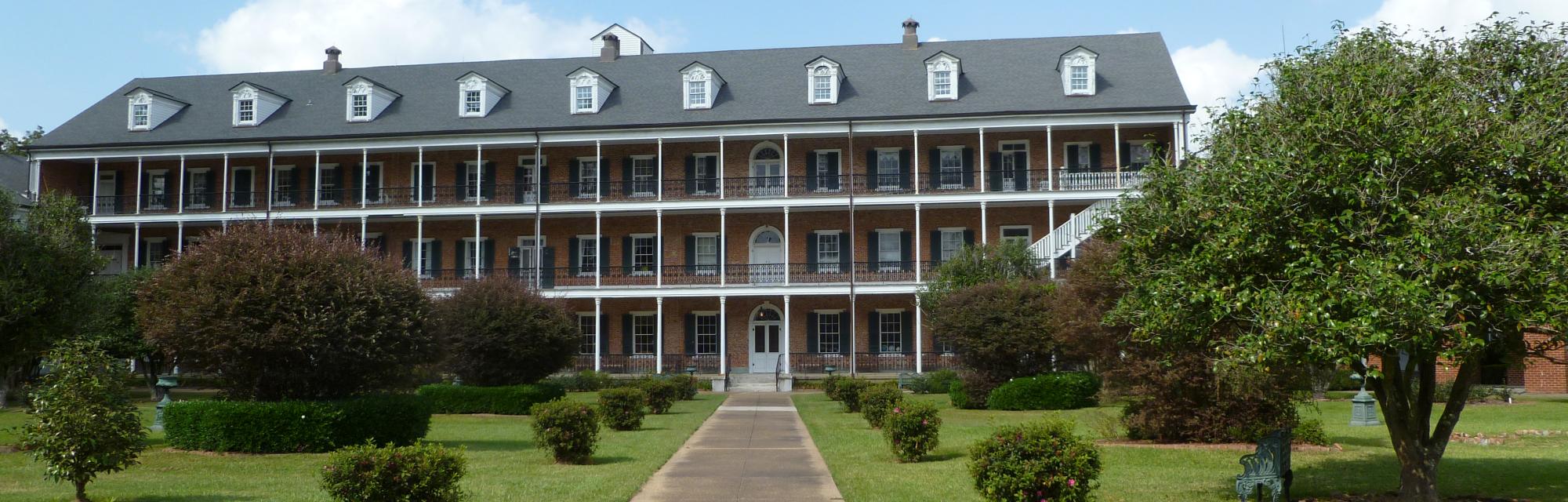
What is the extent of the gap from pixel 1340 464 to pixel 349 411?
12.1 m

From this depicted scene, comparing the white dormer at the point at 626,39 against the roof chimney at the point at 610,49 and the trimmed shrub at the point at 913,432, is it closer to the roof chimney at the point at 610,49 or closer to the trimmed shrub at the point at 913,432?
the roof chimney at the point at 610,49

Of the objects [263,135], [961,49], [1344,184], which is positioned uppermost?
[961,49]

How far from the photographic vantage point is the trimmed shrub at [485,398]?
23062 millimetres

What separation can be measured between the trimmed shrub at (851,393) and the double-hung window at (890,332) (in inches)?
462

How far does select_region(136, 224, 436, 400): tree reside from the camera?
14.8 meters

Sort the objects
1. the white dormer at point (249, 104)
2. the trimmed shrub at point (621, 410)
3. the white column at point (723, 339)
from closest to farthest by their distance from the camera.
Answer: the trimmed shrub at point (621, 410) < the white column at point (723, 339) < the white dormer at point (249, 104)

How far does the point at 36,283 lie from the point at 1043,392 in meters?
17.0

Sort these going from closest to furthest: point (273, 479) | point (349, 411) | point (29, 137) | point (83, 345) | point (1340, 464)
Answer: point (83, 345) → point (273, 479) → point (1340, 464) → point (349, 411) → point (29, 137)

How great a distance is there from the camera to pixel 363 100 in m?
38.8

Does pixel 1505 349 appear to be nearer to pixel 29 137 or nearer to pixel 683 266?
pixel 683 266

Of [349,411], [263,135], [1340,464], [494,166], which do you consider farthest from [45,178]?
[1340,464]

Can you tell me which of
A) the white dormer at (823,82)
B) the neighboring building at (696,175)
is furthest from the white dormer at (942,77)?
the white dormer at (823,82)

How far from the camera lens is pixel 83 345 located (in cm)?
1102

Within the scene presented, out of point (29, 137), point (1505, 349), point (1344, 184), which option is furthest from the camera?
point (29, 137)
